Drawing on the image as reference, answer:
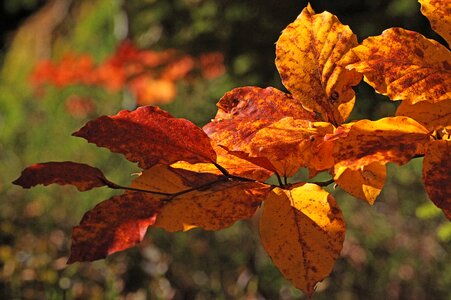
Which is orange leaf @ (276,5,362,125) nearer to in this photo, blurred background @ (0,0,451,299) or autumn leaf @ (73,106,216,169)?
autumn leaf @ (73,106,216,169)

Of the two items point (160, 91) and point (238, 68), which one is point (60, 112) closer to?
point (160, 91)

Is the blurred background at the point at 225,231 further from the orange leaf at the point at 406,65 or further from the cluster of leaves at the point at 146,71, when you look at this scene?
the orange leaf at the point at 406,65

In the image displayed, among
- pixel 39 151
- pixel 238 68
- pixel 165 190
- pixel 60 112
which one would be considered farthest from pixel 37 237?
pixel 60 112

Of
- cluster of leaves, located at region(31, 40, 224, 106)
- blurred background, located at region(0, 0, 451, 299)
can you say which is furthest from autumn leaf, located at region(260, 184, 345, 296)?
cluster of leaves, located at region(31, 40, 224, 106)

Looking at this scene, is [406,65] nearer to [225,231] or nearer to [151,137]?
[151,137]

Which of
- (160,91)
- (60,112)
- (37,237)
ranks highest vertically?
(37,237)

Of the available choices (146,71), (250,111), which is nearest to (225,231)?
(146,71)

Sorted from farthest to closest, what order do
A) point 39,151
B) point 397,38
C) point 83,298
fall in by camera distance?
1. point 39,151
2. point 83,298
3. point 397,38
